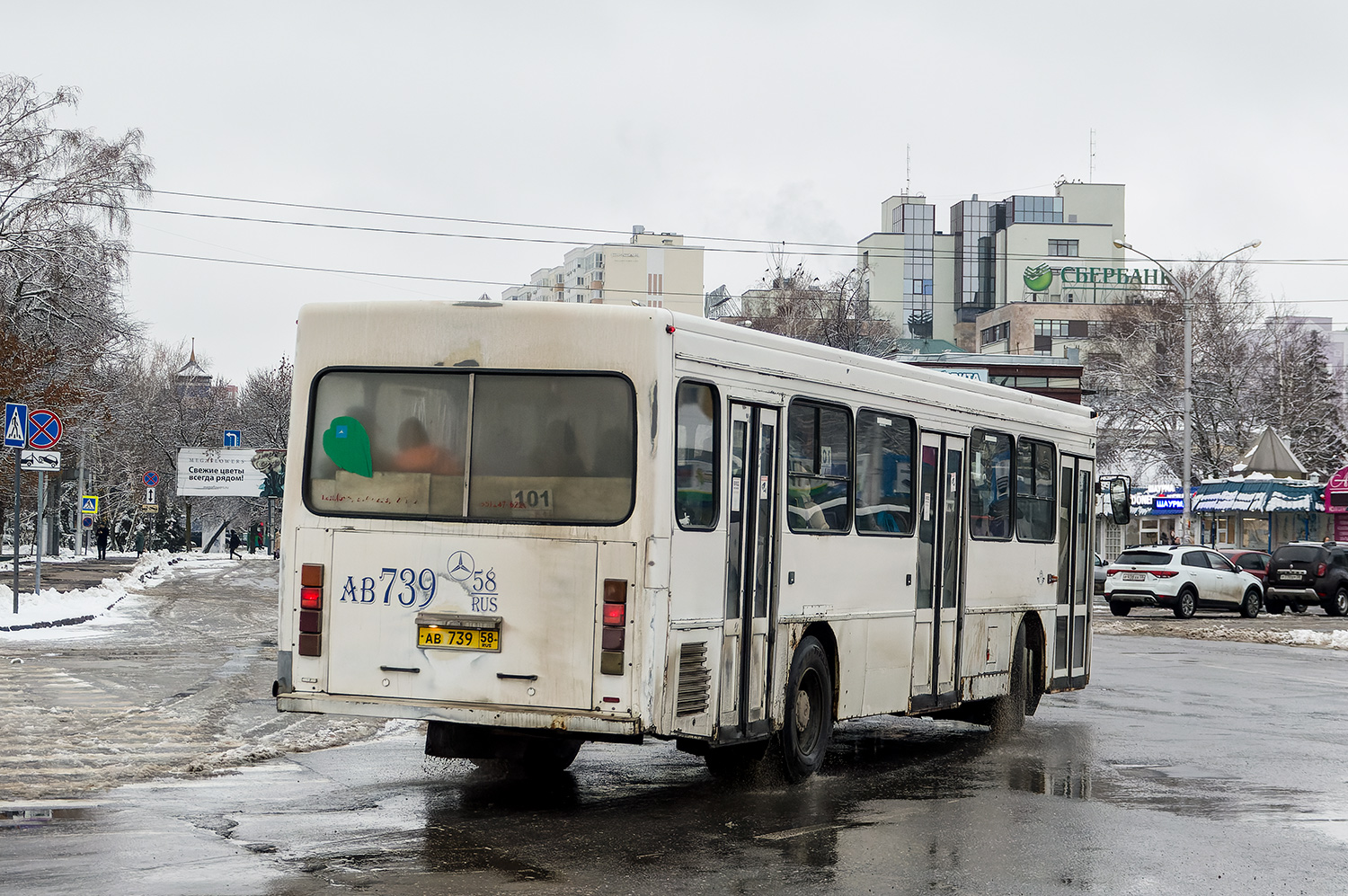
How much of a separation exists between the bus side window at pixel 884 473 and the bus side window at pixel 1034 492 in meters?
2.33

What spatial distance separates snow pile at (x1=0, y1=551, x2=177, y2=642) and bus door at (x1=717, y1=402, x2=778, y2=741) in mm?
15654

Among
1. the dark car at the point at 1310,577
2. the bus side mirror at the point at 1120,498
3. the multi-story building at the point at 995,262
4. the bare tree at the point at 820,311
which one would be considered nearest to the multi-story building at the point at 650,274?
the multi-story building at the point at 995,262

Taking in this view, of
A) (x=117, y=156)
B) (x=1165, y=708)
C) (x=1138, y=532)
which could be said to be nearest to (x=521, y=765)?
(x=1165, y=708)

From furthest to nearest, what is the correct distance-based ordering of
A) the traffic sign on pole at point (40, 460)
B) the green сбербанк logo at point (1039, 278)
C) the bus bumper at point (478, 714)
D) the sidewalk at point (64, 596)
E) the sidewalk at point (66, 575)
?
the green сбербанк logo at point (1039, 278)
the sidewalk at point (66, 575)
the traffic sign on pole at point (40, 460)
the sidewalk at point (64, 596)
the bus bumper at point (478, 714)

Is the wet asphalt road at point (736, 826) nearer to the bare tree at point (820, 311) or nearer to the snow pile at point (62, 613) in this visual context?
the snow pile at point (62, 613)

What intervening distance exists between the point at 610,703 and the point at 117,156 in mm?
39668

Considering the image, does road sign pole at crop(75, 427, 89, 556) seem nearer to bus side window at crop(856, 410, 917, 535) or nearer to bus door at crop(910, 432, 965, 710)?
bus door at crop(910, 432, 965, 710)

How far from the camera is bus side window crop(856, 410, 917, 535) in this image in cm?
1144

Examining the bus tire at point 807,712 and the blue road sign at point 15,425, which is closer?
the bus tire at point 807,712

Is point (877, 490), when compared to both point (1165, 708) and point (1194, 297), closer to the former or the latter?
point (1165, 708)

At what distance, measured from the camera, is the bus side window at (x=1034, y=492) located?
46.6 ft

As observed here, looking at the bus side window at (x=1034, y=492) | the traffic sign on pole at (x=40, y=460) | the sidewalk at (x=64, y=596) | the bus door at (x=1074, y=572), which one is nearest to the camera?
the bus side window at (x=1034, y=492)

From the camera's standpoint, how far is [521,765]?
11273 millimetres

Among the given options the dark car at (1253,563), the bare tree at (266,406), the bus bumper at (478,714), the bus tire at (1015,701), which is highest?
the bare tree at (266,406)
